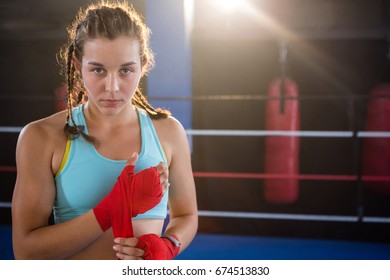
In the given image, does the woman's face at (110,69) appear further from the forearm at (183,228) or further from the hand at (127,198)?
the forearm at (183,228)

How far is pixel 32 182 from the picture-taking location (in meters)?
0.61

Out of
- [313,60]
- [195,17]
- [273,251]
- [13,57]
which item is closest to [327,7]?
[313,60]

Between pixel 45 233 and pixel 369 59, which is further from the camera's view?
pixel 369 59

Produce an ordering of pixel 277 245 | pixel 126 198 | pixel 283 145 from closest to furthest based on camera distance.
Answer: pixel 126 198 < pixel 277 245 < pixel 283 145

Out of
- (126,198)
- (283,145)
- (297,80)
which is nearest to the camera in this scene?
(126,198)

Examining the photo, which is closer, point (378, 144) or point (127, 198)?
point (127, 198)

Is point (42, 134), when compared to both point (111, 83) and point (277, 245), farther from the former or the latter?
point (277, 245)

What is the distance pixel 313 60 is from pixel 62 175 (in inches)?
91.2

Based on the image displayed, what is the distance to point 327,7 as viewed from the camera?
7.98ft

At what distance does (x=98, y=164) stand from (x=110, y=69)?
121mm

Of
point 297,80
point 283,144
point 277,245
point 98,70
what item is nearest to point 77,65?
point 98,70

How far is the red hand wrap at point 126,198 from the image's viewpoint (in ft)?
1.93

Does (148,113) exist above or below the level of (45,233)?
above
